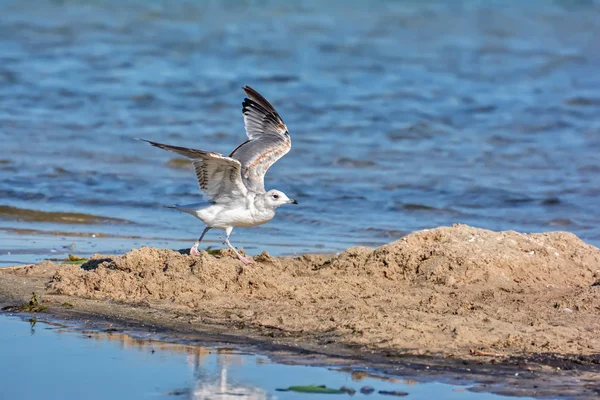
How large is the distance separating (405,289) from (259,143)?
9.71 feet

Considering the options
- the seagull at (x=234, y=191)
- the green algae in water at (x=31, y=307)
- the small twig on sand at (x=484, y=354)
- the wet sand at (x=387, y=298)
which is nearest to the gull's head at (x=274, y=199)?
the seagull at (x=234, y=191)

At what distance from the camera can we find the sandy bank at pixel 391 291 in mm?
6227

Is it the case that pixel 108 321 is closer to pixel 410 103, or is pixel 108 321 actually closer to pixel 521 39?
pixel 410 103

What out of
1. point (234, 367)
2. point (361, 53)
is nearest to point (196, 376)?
point (234, 367)

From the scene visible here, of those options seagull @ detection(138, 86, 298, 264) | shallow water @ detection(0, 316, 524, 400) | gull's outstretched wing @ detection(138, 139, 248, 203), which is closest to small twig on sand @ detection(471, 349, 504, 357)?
shallow water @ detection(0, 316, 524, 400)

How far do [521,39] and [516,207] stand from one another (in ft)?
70.5

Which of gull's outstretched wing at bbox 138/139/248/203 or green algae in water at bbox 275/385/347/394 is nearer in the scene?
green algae in water at bbox 275/385/347/394

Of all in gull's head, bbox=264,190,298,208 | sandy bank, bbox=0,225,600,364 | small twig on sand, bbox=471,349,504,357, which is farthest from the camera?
gull's head, bbox=264,190,298,208

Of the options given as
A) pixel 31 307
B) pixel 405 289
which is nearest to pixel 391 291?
pixel 405 289

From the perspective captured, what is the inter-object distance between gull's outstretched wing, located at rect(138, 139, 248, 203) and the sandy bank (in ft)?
2.07

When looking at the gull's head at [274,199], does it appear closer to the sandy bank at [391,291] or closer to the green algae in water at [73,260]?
the sandy bank at [391,291]

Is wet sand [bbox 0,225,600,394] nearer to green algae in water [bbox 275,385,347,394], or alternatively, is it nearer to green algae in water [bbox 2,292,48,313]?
green algae in water [bbox 2,292,48,313]

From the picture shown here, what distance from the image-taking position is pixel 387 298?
7.19m

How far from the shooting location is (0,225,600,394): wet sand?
6035mm
